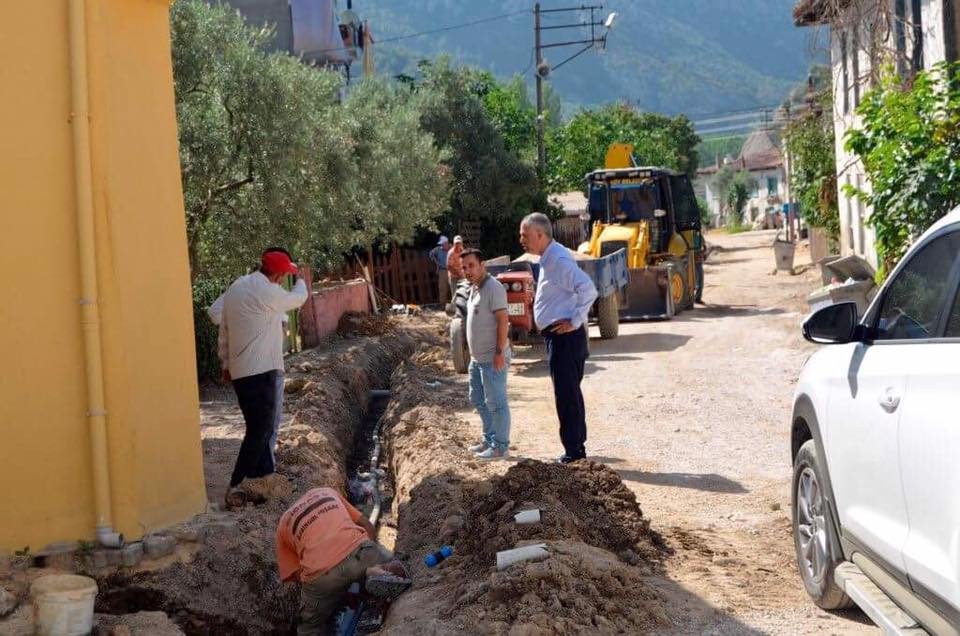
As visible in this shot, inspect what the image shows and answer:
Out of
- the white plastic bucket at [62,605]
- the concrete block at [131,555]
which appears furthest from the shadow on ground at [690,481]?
the white plastic bucket at [62,605]

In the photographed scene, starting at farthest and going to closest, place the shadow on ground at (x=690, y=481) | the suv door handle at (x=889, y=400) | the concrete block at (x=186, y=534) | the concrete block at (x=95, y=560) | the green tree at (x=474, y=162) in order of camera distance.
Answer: the green tree at (x=474, y=162) < the shadow on ground at (x=690, y=481) < the concrete block at (x=186, y=534) < the concrete block at (x=95, y=560) < the suv door handle at (x=889, y=400)

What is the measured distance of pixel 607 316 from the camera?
19.2 m

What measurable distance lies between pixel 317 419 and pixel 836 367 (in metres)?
7.95

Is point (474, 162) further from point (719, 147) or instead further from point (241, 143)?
point (719, 147)

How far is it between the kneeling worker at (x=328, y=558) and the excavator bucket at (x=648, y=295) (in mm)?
15618

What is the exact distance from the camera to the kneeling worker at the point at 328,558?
21.0ft

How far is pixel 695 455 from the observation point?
1027 cm

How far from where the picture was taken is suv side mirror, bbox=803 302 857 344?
5191mm

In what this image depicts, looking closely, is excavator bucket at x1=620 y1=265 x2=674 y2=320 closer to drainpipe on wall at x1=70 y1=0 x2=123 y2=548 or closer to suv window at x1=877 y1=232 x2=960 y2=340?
drainpipe on wall at x1=70 y1=0 x2=123 y2=548

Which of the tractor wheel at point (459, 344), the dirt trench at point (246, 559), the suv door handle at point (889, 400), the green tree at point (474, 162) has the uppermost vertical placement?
the green tree at point (474, 162)

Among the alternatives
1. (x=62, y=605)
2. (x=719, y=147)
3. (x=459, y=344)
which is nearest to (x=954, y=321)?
(x=62, y=605)

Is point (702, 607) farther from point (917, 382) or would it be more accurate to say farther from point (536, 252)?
point (536, 252)

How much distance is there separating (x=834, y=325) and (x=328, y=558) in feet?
9.55

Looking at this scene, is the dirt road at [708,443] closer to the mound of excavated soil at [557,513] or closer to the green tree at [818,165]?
the mound of excavated soil at [557,513]
